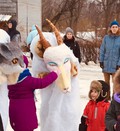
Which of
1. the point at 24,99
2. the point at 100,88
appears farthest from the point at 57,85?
the point at 100,88

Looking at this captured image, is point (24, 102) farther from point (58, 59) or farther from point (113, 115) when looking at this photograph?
point (113, 115)

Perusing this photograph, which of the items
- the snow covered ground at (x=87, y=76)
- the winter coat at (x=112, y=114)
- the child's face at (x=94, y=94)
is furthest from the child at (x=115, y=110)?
the snow covered ground at (x=87, y=76)

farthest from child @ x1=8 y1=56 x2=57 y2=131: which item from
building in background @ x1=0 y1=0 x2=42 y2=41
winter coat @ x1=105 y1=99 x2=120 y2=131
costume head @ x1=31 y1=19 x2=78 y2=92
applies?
building in background @ x1=0 y1=0 x2=42 y2=41

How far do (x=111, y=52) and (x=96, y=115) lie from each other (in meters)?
3.06

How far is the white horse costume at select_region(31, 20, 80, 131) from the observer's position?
419 cm

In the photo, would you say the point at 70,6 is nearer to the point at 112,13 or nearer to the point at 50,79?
the point at 112,13

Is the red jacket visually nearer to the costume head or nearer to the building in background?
the costume head

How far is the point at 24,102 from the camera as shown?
4160 mm

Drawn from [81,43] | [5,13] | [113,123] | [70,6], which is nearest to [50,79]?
[113,123]

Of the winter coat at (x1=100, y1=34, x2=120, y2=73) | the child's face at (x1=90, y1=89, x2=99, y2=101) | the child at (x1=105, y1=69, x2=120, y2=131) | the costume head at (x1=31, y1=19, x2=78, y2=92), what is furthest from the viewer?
the winter coat at (x1=100, y1=34, x2=120, y2=73)

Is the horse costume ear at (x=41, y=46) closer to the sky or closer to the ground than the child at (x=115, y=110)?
closer to the sky

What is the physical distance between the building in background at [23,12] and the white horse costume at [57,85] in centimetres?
1180

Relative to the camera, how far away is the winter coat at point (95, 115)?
4062mm

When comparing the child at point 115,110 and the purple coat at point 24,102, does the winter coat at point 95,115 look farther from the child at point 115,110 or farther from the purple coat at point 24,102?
the child at point 115,110
